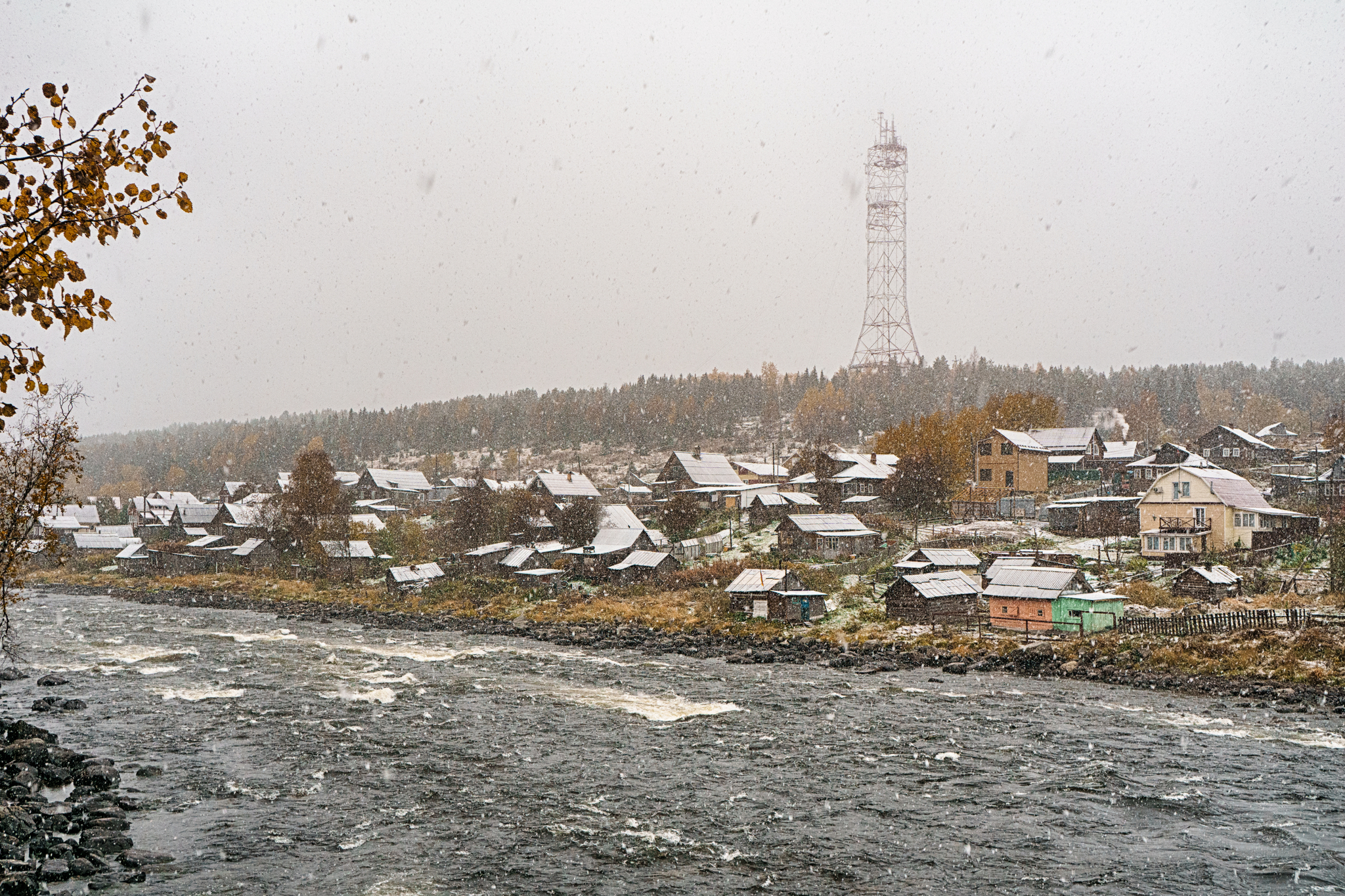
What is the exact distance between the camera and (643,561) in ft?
178

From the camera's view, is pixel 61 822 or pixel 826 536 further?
pixel 826 536

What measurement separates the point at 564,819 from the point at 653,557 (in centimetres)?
3707

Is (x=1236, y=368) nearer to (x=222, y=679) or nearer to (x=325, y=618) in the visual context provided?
(x=325, y=618)

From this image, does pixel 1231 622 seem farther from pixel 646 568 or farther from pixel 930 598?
pixel 646 568

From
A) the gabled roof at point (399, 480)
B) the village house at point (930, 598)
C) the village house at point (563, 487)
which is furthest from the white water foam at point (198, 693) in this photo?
the gabled roof at point (399, 480)

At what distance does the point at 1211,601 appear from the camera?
37812 mm

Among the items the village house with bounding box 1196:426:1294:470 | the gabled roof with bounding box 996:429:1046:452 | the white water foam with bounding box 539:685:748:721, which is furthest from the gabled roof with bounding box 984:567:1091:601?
the village house with bounding box 1196:426:1294:470

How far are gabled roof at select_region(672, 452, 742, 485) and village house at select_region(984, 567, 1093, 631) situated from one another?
38.5 metres

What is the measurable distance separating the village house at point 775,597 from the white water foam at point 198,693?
77.2 feet

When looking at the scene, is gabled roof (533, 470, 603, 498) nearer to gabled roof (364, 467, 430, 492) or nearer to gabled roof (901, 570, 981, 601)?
gabled roof (364, 467, 430, 492)

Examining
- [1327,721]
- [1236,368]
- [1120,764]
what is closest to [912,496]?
[1327,721]

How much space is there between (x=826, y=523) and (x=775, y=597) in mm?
12876

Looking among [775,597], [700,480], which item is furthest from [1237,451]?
[775,597]

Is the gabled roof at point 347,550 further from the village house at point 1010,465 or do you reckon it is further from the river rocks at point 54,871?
the river rocks at point 54,871
